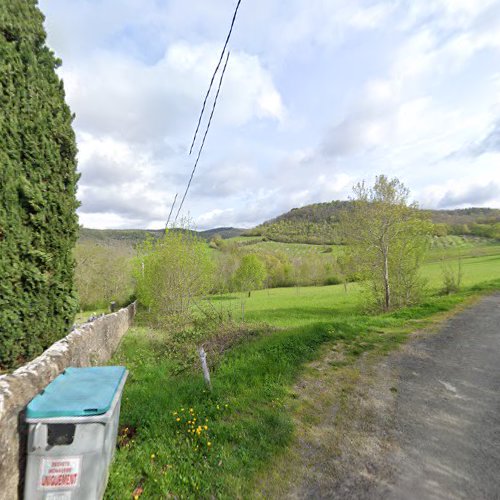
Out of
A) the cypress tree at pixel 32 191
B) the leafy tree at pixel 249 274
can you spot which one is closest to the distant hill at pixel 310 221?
the leafy tree at pixel 249 274

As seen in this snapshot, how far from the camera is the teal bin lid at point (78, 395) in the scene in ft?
8.90

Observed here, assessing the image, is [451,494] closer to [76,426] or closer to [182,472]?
[182,472]

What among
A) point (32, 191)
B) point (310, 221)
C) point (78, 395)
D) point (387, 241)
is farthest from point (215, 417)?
point (310, 221)

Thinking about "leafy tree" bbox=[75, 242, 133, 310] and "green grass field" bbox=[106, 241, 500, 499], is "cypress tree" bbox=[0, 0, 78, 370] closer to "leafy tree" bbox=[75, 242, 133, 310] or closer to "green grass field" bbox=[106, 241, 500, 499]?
"green grass field" bbox=[106, 241, 500, 499]

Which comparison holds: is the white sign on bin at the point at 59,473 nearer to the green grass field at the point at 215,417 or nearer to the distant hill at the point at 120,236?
the green grass field at the point at 215,417

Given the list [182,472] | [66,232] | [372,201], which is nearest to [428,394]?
[182,472]

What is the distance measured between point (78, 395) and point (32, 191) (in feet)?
11.3

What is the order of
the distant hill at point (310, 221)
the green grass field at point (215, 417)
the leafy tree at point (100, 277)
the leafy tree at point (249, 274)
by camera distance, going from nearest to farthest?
the green grass field at point (215, 417)
the leafy tree at point (100, 277)
the leafy tree at point (249, 274)
the distant hill at point (310, 221)

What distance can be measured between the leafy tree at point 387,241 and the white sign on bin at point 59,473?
49.3ft

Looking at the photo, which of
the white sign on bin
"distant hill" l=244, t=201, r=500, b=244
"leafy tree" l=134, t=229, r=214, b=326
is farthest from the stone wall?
"distant hill" l=244, t=201, r=500, b=244

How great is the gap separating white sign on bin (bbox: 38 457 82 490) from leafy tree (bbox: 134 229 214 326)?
10.9 meters

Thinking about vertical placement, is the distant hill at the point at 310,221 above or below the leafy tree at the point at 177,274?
above

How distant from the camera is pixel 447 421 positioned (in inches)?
164

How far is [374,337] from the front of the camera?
27.3 ft
